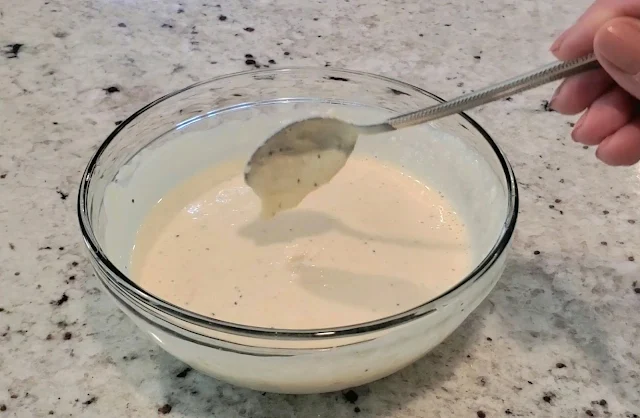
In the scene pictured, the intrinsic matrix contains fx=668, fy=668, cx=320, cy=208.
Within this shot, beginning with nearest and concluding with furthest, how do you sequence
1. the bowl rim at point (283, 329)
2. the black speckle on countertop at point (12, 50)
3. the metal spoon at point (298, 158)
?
the bowl rim at point (283, 329), the metal spoon at point (298, 158), the black speckle on countertop at point (12, 50)

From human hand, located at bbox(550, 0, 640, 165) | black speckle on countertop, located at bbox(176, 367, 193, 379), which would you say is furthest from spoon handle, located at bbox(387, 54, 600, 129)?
black speckle on countertop, located at bbox(176, 367, 193, 379)

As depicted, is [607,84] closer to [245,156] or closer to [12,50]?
[245,156]

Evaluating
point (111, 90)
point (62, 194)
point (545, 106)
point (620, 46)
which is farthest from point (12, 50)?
point (620, 46)

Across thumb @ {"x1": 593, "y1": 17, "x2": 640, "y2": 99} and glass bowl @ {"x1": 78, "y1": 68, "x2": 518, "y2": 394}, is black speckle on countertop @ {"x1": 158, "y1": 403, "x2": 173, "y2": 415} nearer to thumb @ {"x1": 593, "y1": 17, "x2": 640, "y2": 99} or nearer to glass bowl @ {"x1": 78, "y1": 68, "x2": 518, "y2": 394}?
glass bowl @ {"x1": 78, "y1": 68, "x2": 518, "y2": 394}

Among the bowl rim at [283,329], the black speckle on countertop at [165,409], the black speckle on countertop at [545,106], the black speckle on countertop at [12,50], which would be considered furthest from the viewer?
the black speckle on countertop at [12,50]

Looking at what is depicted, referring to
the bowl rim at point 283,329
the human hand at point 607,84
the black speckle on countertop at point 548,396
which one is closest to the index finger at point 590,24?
the human hand at point 607,84

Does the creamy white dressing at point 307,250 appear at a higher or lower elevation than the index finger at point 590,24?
lower

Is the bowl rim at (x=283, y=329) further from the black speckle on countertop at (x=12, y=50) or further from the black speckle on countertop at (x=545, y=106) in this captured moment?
the black speckle on countertop at (x=12, y=50)
